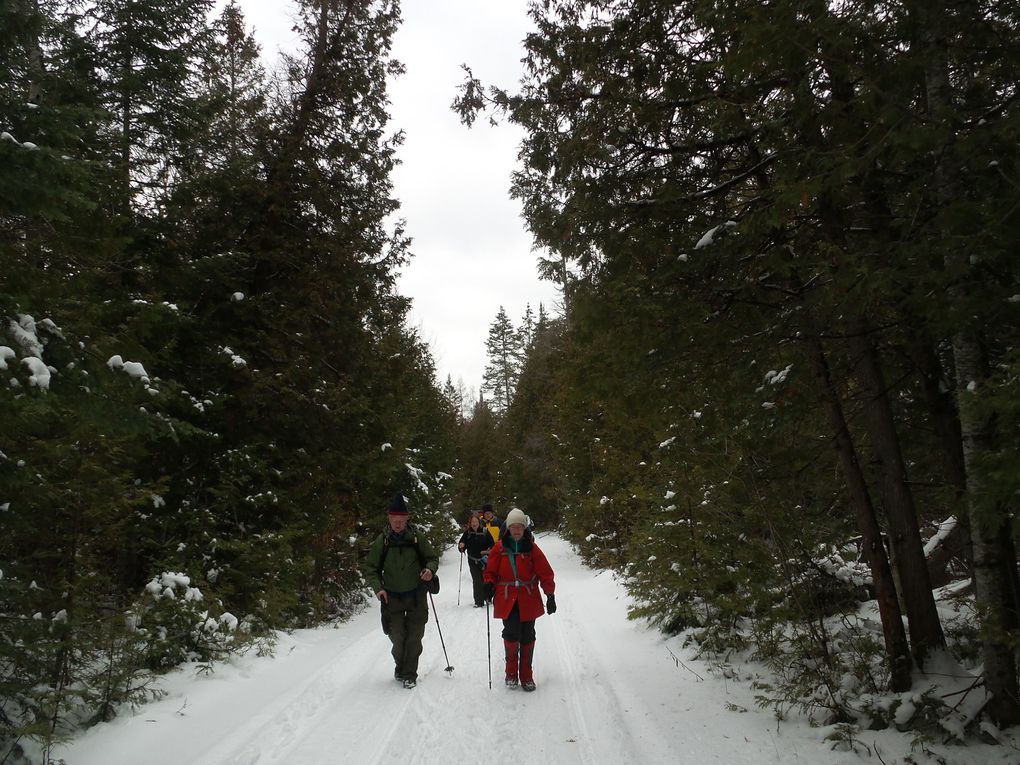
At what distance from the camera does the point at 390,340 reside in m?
14.3

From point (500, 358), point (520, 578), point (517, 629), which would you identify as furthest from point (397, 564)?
point (500, 358)

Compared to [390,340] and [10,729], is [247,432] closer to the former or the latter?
[390,340]

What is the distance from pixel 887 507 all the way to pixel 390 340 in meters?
11.0

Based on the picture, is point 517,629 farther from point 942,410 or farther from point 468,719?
point 942,410

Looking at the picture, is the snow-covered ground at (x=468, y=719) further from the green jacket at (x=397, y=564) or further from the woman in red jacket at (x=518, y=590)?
the green jacket at (x=397, y=564)

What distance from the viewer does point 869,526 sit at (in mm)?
5934

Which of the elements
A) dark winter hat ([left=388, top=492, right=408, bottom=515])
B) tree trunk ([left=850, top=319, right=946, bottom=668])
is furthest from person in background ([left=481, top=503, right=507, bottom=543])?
tree trunk ([left=850, top=319, right=946, bottom=668])

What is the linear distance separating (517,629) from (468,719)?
1.37 meters

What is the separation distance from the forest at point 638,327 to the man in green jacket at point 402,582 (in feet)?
8.19

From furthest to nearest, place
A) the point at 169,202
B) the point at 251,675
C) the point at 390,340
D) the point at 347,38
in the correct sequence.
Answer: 1. the point at 390,340
2. the point at 347,38
3. the point at 169,202
4. the point at 251,675

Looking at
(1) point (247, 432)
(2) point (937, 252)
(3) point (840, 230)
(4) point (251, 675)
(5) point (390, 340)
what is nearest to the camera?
(2) point (937, 252)

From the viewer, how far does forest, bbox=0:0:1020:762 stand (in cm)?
406

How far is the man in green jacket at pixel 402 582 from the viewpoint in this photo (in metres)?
7.38

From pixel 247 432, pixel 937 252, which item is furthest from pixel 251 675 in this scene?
pixel 937 252
